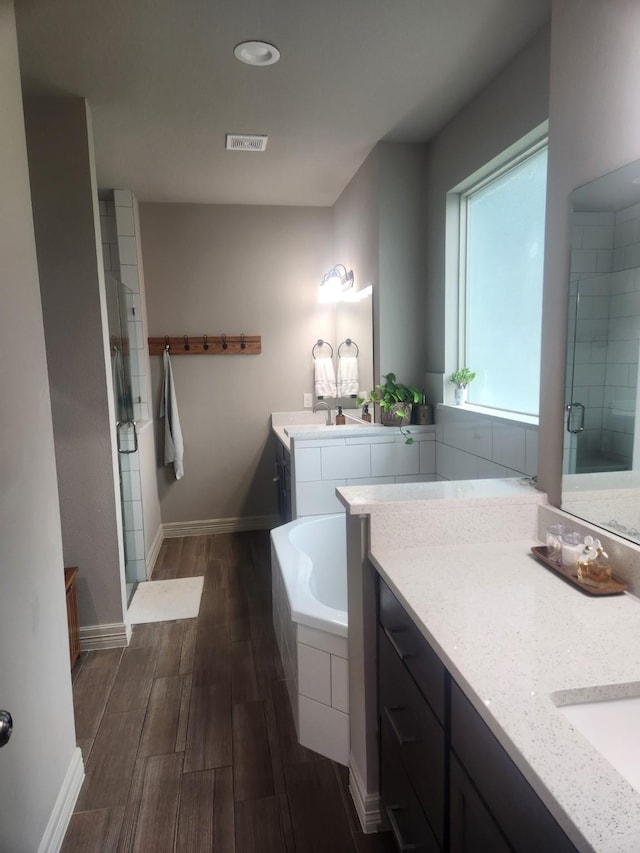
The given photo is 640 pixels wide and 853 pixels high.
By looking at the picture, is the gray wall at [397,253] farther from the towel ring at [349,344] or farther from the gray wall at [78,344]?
the gray wall at [78,344]

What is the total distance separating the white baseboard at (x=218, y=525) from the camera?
14.2ft

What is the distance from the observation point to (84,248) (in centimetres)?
247

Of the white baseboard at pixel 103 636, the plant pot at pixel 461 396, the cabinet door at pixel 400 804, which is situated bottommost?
the white baseboard at pixel 103 636

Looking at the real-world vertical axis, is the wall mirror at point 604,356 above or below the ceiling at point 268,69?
below

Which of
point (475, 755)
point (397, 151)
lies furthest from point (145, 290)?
point (475, 755)

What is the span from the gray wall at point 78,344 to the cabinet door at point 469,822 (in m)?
2.12

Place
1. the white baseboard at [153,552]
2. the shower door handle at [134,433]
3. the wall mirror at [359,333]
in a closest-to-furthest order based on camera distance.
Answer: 1. the shower door handle at [134,433]
2. the wall mirror at [359,333]
3. the white baseboard at [153,552]

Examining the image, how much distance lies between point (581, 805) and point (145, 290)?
4.14 m

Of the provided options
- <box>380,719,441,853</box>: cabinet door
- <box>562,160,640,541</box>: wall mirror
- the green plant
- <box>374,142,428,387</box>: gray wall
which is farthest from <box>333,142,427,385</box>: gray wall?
<box>380,719,441,853</box>: cabinet door

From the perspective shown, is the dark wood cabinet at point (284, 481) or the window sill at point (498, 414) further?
the dark wood cabinet at point (284, 481)

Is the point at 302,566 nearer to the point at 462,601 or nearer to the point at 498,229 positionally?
the point at 462,601

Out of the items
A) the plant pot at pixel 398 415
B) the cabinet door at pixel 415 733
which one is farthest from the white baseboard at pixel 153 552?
the cabinet door at pixel 415 733

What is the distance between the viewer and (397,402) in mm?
3010

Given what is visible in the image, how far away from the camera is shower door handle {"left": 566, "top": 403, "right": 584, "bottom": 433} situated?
148 cm
